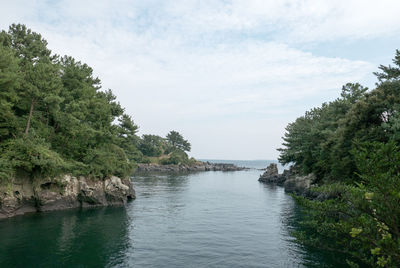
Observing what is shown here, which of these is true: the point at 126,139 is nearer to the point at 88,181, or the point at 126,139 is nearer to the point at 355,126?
the point at 88,181

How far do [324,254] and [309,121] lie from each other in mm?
52791

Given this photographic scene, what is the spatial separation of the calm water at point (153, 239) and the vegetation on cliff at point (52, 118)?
6.17 m

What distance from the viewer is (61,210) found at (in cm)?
3378

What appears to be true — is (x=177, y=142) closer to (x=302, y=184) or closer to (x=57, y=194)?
(x=302, y=184)

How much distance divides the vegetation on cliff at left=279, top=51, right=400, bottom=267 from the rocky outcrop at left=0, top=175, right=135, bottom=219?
26868 mm

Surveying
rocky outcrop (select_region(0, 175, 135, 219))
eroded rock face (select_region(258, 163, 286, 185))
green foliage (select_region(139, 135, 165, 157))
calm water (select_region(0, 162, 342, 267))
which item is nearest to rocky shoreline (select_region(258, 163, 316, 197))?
eroded rock face (select_region(258, 163, 286, 185))

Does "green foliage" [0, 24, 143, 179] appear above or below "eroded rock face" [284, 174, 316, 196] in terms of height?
above

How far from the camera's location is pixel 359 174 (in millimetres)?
13117

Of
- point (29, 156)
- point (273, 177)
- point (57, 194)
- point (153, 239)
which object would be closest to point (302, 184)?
point (273, 177)

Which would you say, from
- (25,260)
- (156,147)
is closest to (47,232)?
(25,260)

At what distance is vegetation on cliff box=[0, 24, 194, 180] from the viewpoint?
30.1 metres

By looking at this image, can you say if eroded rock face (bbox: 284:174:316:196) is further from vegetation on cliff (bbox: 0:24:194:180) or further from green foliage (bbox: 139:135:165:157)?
green foliage (bbox: 139:135:165:157)

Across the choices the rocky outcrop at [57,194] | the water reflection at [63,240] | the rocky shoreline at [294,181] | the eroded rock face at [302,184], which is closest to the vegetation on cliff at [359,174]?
the eroded rock face at [302,184]

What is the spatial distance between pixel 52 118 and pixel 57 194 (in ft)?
35.8
